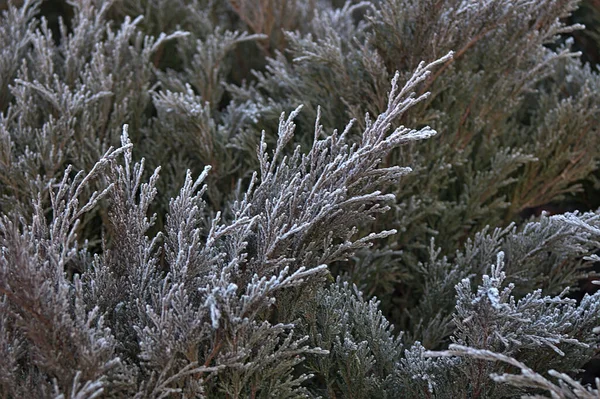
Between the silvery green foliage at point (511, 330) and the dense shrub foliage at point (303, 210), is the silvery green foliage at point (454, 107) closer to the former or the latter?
the dense shrub foliage at point (303, 210)

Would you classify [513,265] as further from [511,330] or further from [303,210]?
[303,210]

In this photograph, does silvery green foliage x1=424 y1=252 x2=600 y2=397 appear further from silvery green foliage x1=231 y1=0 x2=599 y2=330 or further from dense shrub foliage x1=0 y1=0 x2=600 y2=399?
silvery green foliage x1=231 y1=0 x2=599 y2=330

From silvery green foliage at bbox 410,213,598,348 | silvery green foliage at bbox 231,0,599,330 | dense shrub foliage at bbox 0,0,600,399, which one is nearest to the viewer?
dense shrub foliage at bbox 0,0,600,399

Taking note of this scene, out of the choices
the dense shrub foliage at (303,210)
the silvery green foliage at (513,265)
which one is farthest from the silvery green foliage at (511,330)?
the silvery green foliage at (513,265)

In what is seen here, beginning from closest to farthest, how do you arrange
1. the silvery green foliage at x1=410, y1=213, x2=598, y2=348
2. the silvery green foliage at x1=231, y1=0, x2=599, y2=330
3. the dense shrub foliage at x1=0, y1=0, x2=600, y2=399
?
the dense shrub foliage at x1=0, y1=0, x2=600, y2=399 < the silvery green foliage at x1=410, y1=213, x2=598, y2=348 < the silvery green foliage at x1=231, y1=0, x2=599, y2=330

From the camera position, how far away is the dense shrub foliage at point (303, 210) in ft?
5.79

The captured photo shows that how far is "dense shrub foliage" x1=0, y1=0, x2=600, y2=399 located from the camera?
1765 millimetres

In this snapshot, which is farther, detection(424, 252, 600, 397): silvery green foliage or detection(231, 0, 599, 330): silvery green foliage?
detection(231, 0, 599, 330): silvery green foliage

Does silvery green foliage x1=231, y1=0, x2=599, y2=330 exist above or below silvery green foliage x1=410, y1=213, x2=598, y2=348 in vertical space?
above

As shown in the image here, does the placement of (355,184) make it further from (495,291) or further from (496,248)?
(496,248)

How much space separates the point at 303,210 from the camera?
1.91 meters

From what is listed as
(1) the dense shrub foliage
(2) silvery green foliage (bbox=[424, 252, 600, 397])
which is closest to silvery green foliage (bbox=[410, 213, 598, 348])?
(1) the dense shrub foliage

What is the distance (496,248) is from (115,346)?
1.56 meters

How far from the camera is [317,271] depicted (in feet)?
5.96
